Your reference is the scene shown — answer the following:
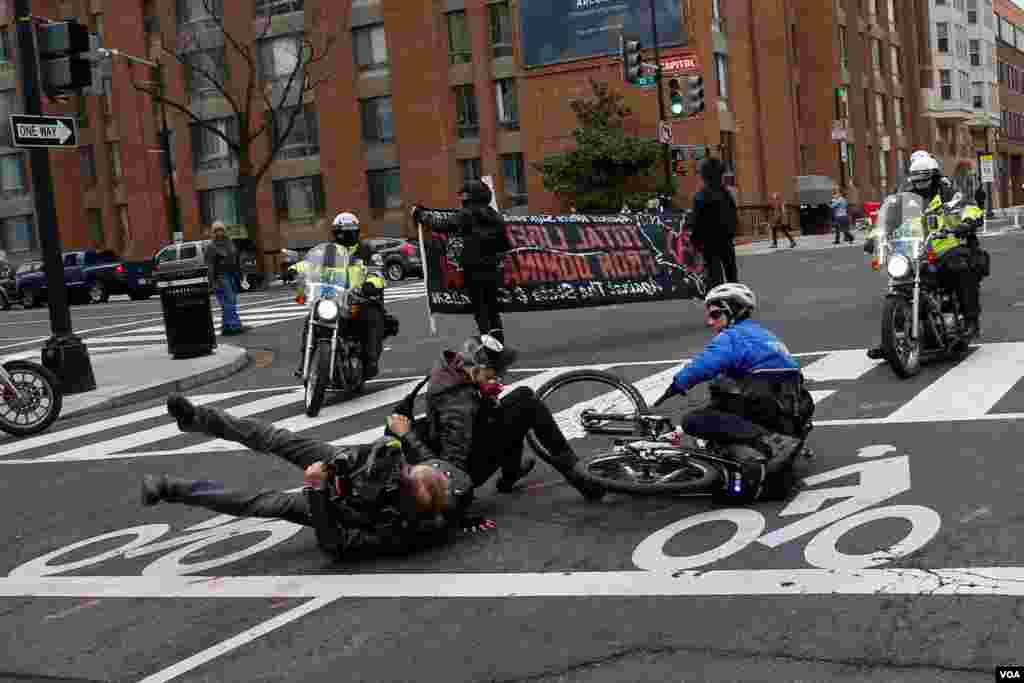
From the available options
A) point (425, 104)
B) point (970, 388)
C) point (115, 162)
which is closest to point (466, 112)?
point (425, 104)

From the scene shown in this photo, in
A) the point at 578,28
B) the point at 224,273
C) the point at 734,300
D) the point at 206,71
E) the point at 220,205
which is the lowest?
the point at 734,300

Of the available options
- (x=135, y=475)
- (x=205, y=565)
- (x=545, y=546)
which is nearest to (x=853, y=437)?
(x=545, y=546)

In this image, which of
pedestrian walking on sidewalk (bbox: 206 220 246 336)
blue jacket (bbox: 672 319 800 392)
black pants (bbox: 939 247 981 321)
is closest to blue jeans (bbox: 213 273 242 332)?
pedestrian walking on sidewalk (bbox: 206 220 246 336)

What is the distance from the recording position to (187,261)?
3903 cm

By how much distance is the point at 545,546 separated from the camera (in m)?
6.23

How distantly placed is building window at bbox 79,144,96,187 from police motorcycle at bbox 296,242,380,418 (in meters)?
52.9

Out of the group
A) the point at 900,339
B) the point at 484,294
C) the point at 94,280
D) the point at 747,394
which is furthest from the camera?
the point at 94,280

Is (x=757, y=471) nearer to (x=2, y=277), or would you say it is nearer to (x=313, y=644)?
(x=313, y=644)

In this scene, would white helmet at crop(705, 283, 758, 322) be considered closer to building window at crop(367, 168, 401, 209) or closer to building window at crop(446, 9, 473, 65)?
building window at crop(446, 9, 473, 65)

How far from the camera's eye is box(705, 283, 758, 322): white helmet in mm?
7062

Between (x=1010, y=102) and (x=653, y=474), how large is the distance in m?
102

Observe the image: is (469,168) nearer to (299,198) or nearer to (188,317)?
(299,198)

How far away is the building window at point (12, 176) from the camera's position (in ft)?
206

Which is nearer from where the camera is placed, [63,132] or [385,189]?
[63,132]
